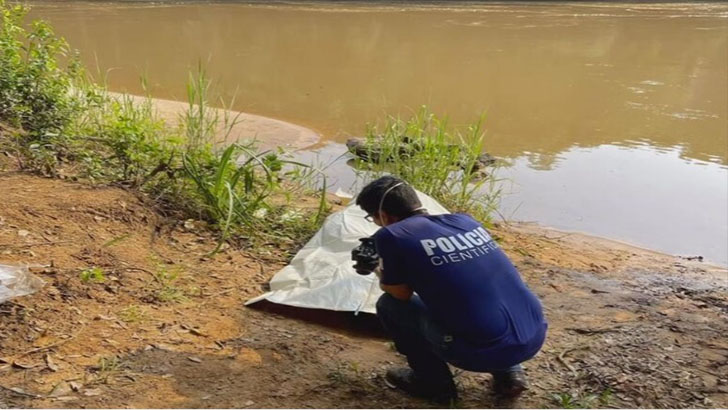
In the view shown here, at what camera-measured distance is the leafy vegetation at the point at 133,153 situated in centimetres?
371

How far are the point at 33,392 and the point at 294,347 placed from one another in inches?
36.4

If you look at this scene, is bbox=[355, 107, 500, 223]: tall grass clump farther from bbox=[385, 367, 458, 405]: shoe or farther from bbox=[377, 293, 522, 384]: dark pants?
bbox=[385, 367, 458, 405]: shoe

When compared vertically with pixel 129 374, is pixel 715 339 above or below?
below

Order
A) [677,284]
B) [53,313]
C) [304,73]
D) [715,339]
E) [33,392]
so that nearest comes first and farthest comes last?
[33,392]
[53,313]
[715,339]
[677,284]
[304,73]

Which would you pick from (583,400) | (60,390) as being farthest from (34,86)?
(583,400)

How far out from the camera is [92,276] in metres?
2.78

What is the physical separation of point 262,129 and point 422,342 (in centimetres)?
556

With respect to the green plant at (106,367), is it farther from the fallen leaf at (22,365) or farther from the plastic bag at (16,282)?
the plastic bag at (16,282)

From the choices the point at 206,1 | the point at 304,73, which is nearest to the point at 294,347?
the point at 304,73

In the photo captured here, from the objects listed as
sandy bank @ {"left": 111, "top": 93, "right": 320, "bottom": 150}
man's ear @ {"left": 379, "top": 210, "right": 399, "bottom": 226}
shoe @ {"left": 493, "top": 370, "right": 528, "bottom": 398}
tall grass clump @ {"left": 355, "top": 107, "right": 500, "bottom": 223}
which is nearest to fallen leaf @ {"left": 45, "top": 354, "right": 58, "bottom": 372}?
man's ear @ {"left": 379, "top": 210, "right": 399, "bottom": 226}

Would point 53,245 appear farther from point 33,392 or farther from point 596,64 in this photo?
point 596,64

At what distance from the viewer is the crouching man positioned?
2186mm

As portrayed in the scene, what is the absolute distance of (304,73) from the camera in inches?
416

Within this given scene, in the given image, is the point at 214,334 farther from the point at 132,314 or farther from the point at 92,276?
the point at 92,276
